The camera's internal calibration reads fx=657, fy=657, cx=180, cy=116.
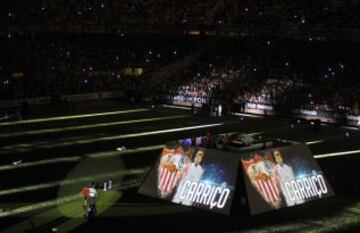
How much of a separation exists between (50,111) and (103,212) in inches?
1124

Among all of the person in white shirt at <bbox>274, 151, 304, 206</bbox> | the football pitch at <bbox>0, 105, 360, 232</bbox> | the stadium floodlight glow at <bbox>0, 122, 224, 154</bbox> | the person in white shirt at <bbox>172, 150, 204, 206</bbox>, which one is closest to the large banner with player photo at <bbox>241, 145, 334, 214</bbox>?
the person in white shirt at <bbox>274, 151, 304, 206</bbox>

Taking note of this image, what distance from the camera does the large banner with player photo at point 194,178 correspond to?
21766 mm

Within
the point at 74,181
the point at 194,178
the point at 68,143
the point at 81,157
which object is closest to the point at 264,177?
the point at 194,178

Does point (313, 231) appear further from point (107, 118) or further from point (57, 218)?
point (107, 118)

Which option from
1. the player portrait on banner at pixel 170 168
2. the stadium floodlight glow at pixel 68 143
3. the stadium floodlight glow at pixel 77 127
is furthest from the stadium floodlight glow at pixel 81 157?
the player portrait on banner at pixel 170 168

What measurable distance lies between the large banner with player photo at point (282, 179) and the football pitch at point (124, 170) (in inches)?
15.8

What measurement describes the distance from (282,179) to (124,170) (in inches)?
334

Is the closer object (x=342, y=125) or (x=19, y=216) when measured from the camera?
(x=19, y=216)

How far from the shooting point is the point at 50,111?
49.1 m

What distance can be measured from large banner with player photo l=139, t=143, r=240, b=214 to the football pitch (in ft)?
1.51

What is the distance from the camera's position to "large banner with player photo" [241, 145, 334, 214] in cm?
2170

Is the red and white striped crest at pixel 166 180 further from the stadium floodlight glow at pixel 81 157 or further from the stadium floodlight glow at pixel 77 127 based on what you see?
the stadium floodlight glow at pixel 77 127

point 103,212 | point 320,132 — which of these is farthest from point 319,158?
point 103,212

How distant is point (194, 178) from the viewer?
2278 cm
